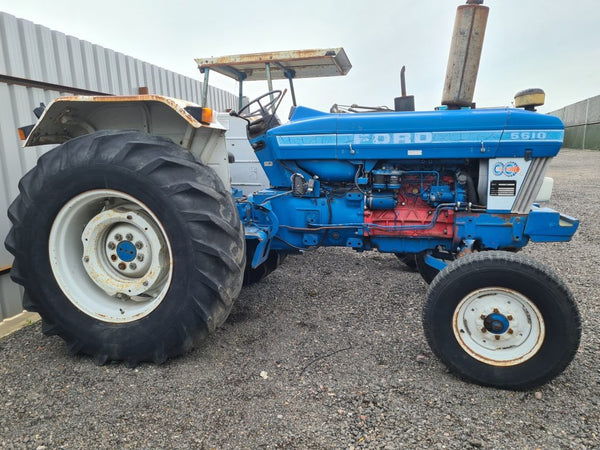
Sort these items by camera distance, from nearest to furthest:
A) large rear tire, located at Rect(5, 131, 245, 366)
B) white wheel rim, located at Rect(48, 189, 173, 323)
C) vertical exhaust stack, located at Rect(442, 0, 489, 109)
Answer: large rear tire, located at Rect(5, 131, 245, 366) → white wheel rim, located at Rect(48, 189, 173, 323) → vertical exhaust stack, located at Rect(442, 0, 489, 109)

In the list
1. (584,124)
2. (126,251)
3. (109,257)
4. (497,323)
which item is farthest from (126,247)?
(584,124)

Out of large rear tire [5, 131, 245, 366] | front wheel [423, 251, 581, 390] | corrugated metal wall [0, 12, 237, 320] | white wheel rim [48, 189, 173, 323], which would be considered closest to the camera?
front wheel [423, 251, 581, 390]

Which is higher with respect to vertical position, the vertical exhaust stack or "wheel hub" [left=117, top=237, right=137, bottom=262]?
the vertical exhaust stack

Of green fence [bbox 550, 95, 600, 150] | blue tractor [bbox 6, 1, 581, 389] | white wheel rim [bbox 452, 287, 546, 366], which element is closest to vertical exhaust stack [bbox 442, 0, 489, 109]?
blue tractor [bbox 6, 1, 581, 389]

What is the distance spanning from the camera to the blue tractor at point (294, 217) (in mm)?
2111

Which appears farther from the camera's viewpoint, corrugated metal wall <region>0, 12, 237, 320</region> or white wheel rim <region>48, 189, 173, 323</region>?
corrugated metal wall <region>0, 12, 237, 320</region>

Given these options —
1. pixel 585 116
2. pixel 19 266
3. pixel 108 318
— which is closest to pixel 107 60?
pixel 19 266

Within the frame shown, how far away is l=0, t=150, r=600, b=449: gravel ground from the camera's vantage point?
1.78 meters

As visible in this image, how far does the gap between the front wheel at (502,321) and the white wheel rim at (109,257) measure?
1.52 metres

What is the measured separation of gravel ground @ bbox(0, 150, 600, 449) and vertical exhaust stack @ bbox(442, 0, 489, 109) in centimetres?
156

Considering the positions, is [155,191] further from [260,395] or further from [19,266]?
[260,395]

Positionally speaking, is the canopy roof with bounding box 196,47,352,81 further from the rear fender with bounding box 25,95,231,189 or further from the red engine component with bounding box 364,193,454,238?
the red engine component with bounding box 364,193,454,238

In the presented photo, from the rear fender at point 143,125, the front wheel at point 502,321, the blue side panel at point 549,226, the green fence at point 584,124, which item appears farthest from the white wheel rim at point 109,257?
the green fence at point 584,124

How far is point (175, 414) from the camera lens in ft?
6.33
